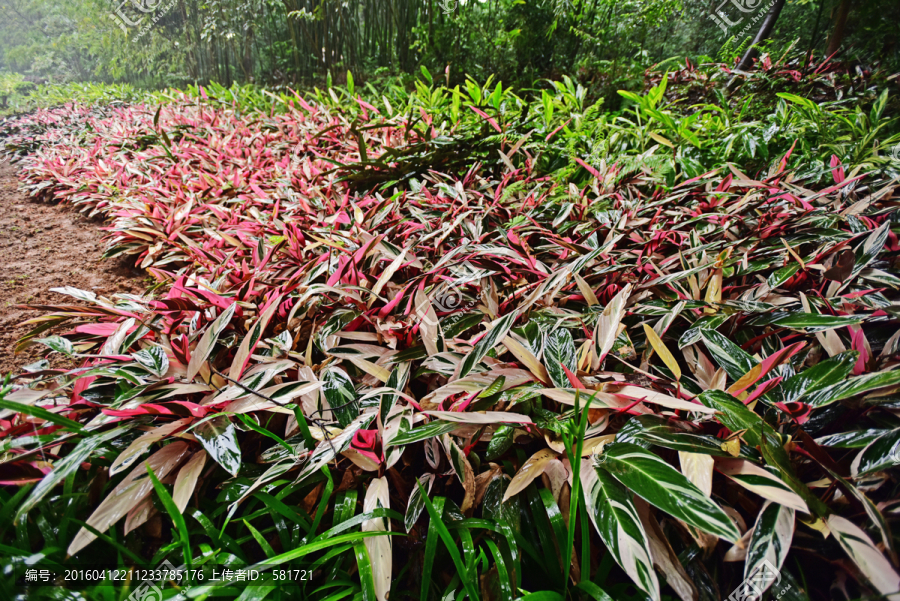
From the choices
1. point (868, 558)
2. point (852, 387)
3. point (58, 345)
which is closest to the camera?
point (868, 558)

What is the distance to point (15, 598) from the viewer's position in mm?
413

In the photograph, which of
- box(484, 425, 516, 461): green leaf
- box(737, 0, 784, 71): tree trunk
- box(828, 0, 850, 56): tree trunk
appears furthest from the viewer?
box(737, 0, 784, 71): tree trunk

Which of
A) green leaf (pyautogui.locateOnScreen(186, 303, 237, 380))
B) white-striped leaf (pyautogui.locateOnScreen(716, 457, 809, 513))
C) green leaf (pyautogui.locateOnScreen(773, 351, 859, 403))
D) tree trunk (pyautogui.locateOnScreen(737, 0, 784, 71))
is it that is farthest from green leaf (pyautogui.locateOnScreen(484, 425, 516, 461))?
tree trunk (pyautogui.locateOnScreen(737, 0, 784, 71))

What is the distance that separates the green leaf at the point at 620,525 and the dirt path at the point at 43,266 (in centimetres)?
109

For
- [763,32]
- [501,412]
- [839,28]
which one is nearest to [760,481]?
[501,412]

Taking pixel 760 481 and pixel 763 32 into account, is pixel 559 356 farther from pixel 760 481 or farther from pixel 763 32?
pixel 763 32

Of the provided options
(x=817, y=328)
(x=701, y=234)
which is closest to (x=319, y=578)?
(x=817, y=328)

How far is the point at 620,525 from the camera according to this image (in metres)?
0.37

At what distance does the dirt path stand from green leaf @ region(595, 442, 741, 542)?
3.65ft

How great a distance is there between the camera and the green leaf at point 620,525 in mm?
335

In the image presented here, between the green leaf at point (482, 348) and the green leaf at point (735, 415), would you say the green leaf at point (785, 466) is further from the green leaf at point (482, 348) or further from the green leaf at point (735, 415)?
A: the green leaf at point (482, 348)

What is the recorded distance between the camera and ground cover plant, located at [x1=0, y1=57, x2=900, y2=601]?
0.40 metres

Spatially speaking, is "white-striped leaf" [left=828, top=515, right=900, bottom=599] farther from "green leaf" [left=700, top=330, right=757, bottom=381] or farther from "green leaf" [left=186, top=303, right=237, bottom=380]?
"green leaf" [left=186, top=303, right=237, bottom=380]

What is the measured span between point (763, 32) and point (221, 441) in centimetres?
266
